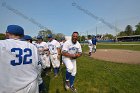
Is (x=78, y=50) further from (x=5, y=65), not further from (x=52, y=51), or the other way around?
(x=5, y=65)

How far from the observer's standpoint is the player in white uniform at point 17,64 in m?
3.14

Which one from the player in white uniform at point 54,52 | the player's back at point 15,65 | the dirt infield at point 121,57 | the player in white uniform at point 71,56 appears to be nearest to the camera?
the player's back at point 15,65

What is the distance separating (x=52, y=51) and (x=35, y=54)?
7.53 meters

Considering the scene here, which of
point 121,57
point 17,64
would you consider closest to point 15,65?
point 17,64

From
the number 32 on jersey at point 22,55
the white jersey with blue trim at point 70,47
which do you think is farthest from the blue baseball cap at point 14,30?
the white jersey with blue trim at point 70,47

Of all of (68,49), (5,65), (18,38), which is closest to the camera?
(5,65)

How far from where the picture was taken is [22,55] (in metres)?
3.29

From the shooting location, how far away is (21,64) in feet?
10.8

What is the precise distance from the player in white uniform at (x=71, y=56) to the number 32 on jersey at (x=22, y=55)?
459 cm

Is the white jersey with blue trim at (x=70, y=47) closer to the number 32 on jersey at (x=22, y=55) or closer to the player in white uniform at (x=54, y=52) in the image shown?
the player in white uniform at (x=54, y=52)

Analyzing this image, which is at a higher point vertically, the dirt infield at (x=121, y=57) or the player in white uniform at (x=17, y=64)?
the player in white uniform at (x=17, y=64)

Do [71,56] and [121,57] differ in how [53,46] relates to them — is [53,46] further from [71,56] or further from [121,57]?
[121,57]

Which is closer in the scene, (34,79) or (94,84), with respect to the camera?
(34,79)

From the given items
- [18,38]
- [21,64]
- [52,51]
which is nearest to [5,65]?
[21,64]
